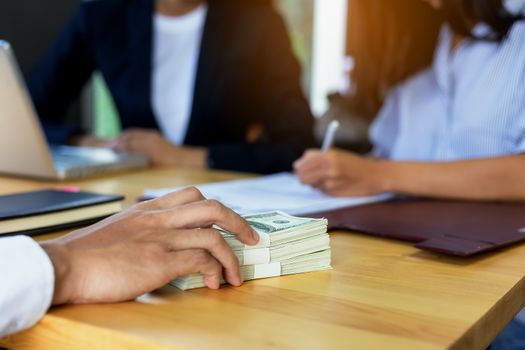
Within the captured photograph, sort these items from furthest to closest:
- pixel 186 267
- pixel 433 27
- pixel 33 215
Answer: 1. pixel 433 27
2. pixel 33 215
3. pixel 186 267

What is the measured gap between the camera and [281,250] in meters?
0.82

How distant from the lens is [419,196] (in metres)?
1.36

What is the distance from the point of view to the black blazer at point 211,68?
219 centimetres

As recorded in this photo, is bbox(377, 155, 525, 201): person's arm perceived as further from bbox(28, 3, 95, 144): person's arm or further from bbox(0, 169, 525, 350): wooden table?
bbox(28, 3, 95, 144): person's arm

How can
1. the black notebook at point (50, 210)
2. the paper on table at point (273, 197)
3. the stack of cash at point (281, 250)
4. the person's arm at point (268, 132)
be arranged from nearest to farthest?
1. the stack of cash at point (281, 250)
2. the black notebook at point (50, 210)
3. the paper on table at point (273, 197)
4. the person's arm at point (268, 132)

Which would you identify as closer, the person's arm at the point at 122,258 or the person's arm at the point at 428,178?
the person's arm at the point at 122,258

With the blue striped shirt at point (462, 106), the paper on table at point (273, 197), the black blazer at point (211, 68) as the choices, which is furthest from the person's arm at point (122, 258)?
the black blazer at point (211, 68)

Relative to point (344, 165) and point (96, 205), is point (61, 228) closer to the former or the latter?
point (96, 205)

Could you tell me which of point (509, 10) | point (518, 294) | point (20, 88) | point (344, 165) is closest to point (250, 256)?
point (518, 294)

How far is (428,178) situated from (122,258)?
0.78 metres

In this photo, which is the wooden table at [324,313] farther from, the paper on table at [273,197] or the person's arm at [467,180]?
the person's arm at [467,180]

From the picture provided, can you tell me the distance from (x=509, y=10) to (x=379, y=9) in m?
0.51

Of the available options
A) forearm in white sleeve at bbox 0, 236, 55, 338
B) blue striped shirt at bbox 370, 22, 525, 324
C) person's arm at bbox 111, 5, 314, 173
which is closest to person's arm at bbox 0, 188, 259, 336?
forearm in white sleeve at bbox 0, 236, 55, 338

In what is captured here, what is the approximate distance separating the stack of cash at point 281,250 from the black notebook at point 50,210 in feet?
0.90
